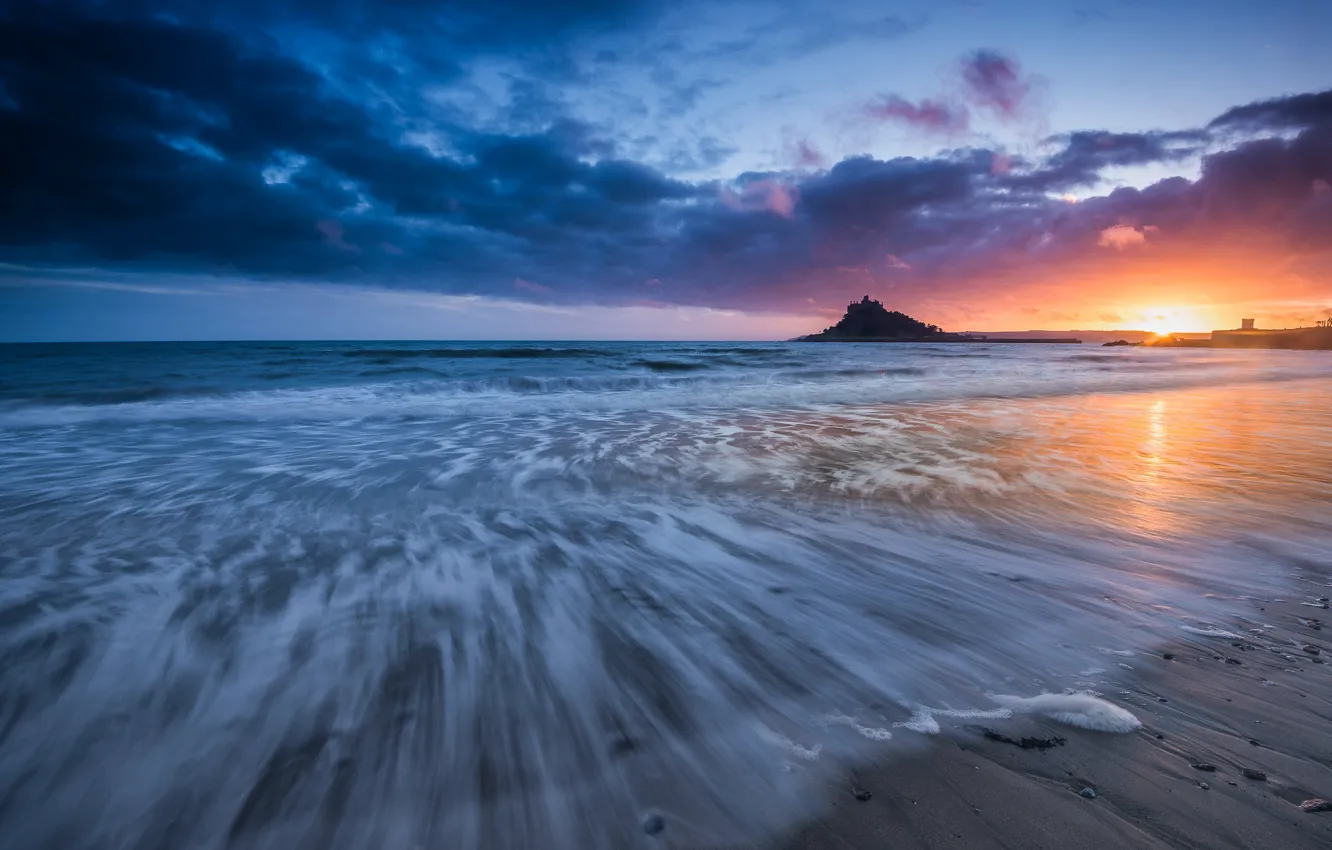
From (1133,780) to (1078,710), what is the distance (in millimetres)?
283

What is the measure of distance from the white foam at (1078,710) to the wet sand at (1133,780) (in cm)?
3

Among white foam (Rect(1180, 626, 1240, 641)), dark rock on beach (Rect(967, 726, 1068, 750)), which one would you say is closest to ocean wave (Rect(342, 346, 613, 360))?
white foam (Rect(1180, 626, 1240, 641))

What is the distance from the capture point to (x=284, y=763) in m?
1.71

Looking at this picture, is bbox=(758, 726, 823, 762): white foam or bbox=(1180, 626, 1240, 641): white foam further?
bbox=(1180, 626, 1240, 641): white foam

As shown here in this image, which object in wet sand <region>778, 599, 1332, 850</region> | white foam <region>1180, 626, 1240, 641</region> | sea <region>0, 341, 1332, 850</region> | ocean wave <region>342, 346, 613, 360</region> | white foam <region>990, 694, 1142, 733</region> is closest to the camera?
wet sand <region>778, 599, 1332, 850</region>

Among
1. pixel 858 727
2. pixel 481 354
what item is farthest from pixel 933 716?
pixel 481 354

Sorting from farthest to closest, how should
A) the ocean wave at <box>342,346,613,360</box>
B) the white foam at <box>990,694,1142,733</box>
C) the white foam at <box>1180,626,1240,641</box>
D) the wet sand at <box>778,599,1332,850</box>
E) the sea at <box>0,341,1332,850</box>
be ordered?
the ocean wave at <box>342,346,613,360</box> → the white foam at <box>1180,626,1240,641</box> → the white foam at <box>990,694,1142,733</box> → the sea at <box>0,341,1332,850</box> → the wet sand at <box>778,599,1332,850</box>

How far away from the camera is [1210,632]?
226 cm

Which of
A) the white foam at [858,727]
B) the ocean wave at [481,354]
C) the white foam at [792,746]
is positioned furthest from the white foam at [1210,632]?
the ocean wave at [481,354]

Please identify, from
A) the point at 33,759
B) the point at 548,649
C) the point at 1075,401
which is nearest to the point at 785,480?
the point at 548,649

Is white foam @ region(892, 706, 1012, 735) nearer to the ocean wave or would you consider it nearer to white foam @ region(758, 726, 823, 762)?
white foam @ region(758, 726, 823, 762)

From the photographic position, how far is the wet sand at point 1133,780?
1.33m

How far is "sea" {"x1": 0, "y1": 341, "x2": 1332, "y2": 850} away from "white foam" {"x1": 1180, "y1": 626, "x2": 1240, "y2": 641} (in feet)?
0.15

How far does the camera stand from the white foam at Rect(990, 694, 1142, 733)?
170cm
